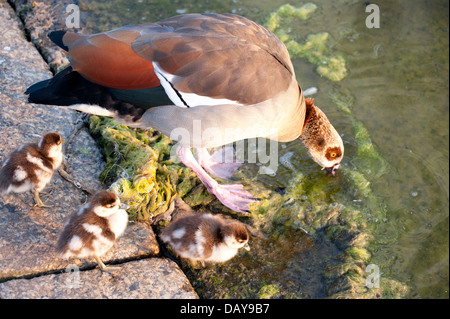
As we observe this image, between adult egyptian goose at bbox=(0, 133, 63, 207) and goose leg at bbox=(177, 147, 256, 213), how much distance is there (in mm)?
1166

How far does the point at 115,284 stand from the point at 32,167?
1081 mm

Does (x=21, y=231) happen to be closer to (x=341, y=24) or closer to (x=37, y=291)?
(x=37, y=291)

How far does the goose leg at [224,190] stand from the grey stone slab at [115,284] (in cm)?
84

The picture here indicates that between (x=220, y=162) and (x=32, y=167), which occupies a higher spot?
(x=32, y=167)

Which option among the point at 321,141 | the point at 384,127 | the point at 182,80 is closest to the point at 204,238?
the point at 182,80

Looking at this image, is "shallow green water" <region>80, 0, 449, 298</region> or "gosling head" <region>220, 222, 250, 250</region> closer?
"gosling head" <region>220, 222, 250, 250</region>

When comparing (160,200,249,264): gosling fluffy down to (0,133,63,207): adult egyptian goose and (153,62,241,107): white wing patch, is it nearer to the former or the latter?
(153,62,241,107): white wing patch

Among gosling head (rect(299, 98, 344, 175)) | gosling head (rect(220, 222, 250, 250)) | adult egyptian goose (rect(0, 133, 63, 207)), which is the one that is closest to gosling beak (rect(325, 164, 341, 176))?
gosling head (rect(299, 98, 344, 175))

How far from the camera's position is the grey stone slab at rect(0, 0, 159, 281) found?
3.31 m

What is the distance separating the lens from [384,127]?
524 centimetres

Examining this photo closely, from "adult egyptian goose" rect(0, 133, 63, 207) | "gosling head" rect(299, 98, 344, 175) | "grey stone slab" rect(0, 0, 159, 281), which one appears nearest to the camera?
"grey stone slab" rect(0, 0, 159, 281)

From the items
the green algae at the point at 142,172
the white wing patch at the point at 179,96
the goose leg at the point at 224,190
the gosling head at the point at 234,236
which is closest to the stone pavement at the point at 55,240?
the green algae at the point at 142,172

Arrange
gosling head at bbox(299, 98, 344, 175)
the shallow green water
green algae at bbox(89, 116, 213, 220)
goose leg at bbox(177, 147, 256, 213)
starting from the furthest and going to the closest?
gosling head at bbox(299, 98, 344, 175)
goose leg at bbox(177, 147, 256, 213)
the shallow green water
green algae at bbox(89, 116, 213, 220)

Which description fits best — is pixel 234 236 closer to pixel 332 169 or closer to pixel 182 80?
pixel 182 80
